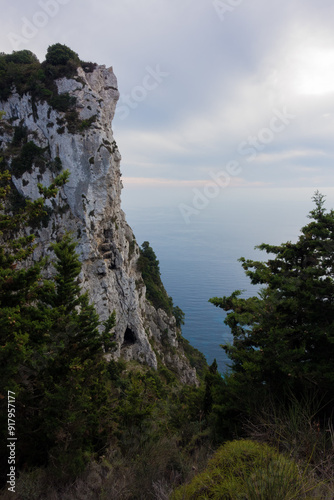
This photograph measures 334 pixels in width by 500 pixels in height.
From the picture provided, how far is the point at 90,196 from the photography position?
104 feet

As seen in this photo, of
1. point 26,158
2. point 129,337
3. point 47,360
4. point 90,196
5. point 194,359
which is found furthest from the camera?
point 194,359

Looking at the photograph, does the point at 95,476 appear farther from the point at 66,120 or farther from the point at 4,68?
the point at 4,68

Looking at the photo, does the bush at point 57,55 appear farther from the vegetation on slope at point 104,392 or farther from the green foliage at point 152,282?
the vegetation on slope at point 104,392

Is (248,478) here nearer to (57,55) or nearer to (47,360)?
(47,360)

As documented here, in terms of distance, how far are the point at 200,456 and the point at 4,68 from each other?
4873 centimetres

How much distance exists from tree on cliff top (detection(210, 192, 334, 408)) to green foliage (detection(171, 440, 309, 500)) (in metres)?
3.71

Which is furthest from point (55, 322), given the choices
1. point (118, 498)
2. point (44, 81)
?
point (44, 81)

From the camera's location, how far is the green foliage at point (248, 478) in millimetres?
2805

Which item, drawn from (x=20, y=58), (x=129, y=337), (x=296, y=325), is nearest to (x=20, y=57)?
(x=20, y=58)

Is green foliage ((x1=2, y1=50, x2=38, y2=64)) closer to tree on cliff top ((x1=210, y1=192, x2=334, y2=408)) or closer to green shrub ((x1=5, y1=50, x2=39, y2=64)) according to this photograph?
green shrub ((x1=5, y1=50, x2=39, y2=64))

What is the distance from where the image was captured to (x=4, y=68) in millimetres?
36406

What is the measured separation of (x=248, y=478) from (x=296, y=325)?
257 inches

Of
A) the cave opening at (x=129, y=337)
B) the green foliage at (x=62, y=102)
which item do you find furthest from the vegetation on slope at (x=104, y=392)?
the green foliage at (x=62, y=102)

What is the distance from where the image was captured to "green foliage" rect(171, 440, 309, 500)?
2805 millimetres
